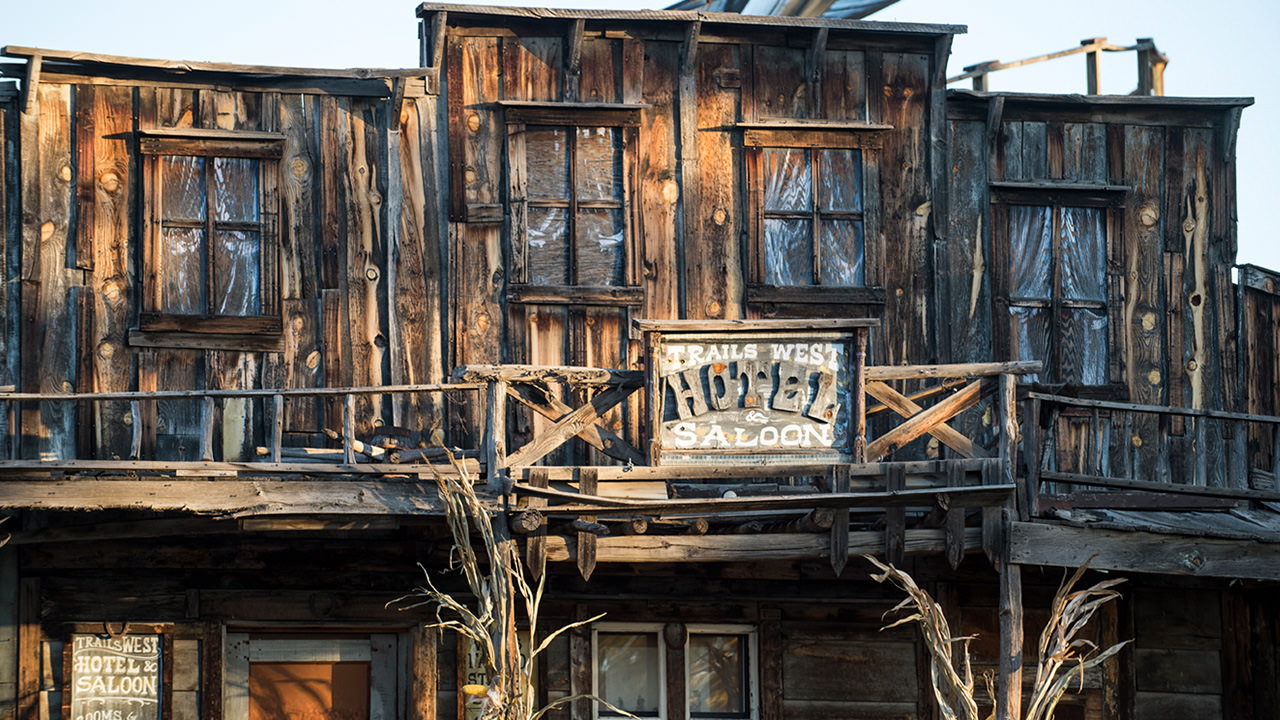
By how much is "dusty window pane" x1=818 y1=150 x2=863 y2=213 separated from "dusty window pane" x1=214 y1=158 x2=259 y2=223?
4918 mm

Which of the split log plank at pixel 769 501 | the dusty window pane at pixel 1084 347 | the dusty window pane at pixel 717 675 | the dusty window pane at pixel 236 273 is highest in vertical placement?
the dusty window pane at pixel 236 273

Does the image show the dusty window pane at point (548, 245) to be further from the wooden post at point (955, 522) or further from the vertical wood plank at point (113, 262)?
the wooden post at point (955, 522)

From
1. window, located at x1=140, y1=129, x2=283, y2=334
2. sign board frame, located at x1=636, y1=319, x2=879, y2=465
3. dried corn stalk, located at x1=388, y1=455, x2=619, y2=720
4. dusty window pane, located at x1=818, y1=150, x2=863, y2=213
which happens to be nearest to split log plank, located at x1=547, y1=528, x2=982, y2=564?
sign board frame, located at x1=636, y1=319, x2=879, y2=465

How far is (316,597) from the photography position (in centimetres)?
1127

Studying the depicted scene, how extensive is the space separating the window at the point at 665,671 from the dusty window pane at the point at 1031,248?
13.1ft

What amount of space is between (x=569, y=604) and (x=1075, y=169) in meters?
6.03

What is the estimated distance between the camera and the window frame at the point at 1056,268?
12.3 meters

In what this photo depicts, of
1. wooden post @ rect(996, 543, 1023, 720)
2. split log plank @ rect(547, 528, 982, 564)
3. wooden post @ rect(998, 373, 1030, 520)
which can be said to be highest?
wooden post @ rect(998, 373, 1030, 520)

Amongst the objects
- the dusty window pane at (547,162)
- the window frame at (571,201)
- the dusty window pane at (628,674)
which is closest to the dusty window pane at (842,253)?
the window frame at (571,201)

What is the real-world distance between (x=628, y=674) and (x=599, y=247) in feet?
12.0

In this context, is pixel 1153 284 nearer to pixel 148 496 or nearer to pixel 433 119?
pixel 433 119

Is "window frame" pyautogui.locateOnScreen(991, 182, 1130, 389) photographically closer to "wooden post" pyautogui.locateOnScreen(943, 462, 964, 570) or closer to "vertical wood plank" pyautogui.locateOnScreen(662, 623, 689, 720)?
"wooden post" pyautogui.locateOnScreen(943, 462, 964, 570)

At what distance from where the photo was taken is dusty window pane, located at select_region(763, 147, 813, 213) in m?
12.1

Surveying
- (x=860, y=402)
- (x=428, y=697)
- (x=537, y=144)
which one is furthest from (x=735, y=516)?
(x=537, y=144)
